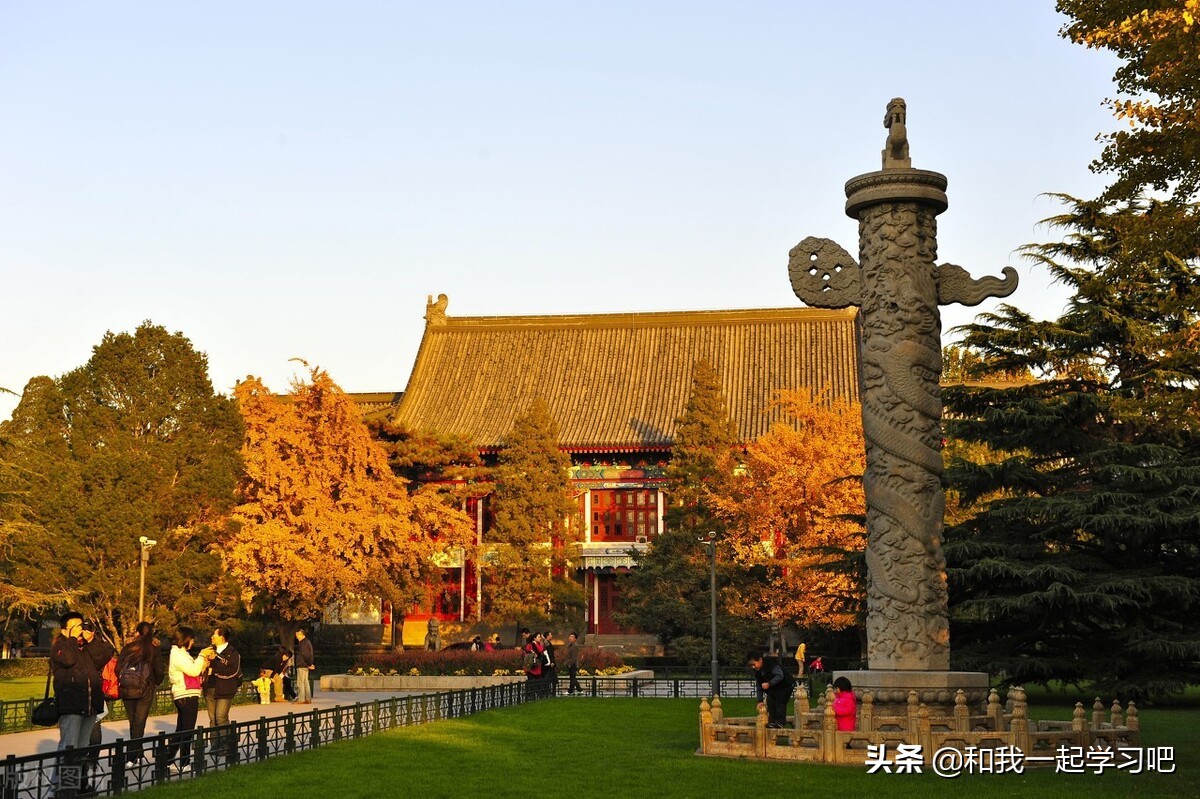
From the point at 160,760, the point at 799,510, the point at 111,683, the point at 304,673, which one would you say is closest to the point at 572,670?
the point at 304,673

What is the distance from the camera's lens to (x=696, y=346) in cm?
5491

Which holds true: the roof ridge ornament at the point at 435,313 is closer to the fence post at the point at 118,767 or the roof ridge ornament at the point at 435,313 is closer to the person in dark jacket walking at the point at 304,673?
the person in dark jacket walking at the point at 304,673

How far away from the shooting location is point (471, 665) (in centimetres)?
3631

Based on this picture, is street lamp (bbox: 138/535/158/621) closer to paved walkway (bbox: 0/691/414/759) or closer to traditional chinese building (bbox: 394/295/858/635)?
paved walkway (bbox: 0/691/414/759)

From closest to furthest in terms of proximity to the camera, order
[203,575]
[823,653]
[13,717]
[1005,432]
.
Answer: [13,717]
[1005,432]
[203,575]
[823,653]

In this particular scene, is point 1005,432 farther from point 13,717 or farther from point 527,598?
point 527,598

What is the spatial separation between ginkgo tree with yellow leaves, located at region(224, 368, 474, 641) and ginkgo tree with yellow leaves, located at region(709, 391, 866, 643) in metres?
9.41

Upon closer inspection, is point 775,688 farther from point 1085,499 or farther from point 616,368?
point 616,368

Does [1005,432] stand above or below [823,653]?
above

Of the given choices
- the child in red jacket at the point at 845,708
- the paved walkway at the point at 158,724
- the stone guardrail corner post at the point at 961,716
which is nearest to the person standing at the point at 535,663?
the paved walkway at the point at 158,724

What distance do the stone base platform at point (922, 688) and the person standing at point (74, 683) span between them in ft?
26.1

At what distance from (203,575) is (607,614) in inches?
664

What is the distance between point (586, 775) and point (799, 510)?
964 inches

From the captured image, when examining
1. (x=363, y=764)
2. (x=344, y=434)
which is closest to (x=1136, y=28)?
(x=363, y=764)
